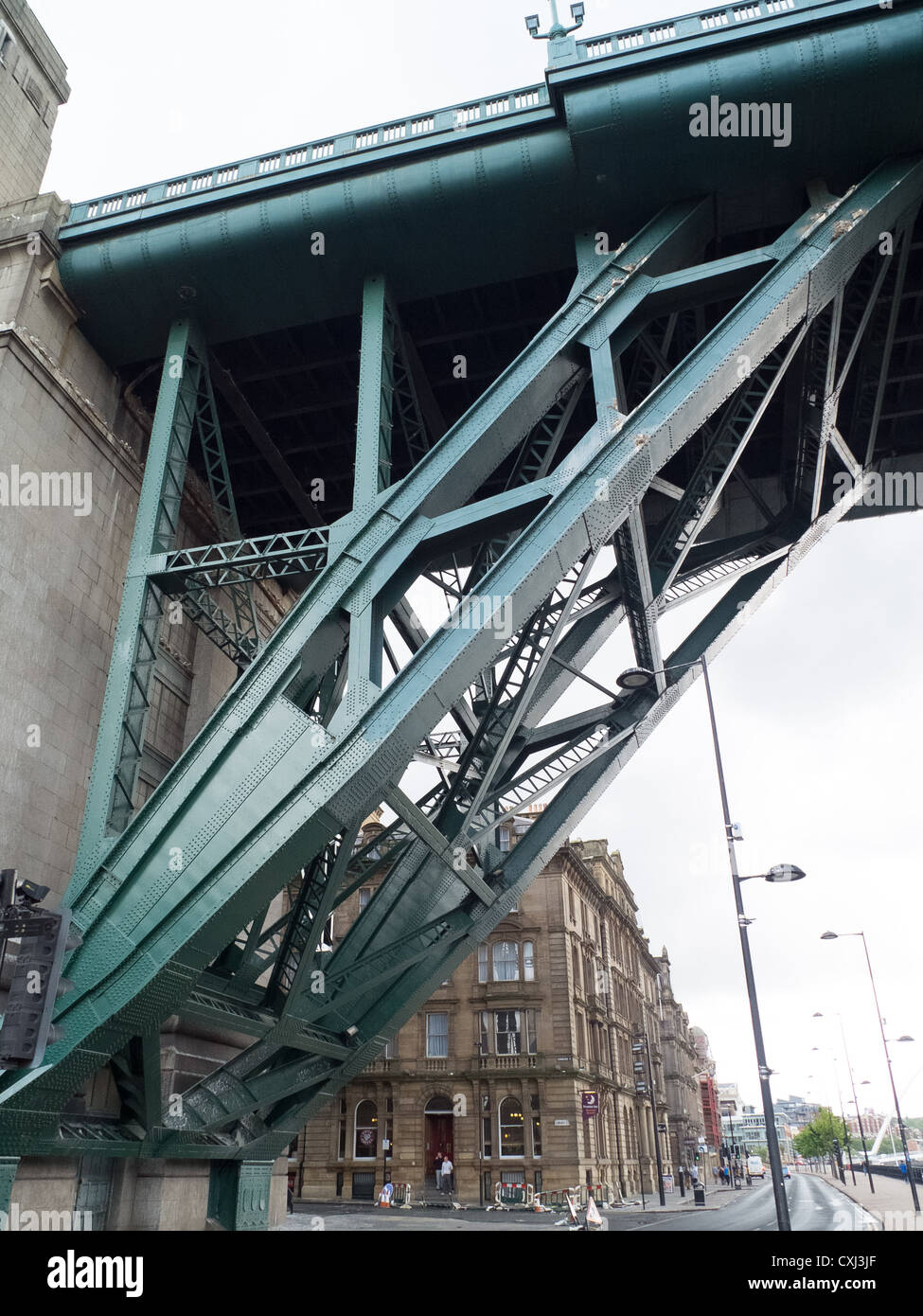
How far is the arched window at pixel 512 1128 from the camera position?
149 feet

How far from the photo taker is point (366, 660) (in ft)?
38.8

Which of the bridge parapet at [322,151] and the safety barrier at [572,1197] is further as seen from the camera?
the safety barrier at [572,1197]

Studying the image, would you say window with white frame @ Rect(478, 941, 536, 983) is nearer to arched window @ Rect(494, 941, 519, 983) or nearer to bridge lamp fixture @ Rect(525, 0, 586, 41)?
arched window @ Rect(494, 941, 519, 983)

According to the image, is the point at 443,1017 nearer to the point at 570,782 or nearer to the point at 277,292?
the point at 570,782

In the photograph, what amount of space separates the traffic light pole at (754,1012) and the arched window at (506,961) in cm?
3360

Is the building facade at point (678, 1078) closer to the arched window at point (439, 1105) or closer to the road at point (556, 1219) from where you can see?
the arched window at point (439, 1105)

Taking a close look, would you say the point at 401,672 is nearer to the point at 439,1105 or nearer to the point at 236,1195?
the point at 236,1195

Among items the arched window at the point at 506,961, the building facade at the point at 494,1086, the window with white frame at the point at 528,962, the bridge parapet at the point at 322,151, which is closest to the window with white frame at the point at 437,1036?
the building facade at the point at 494,1086

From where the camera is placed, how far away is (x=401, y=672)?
37.2 ft

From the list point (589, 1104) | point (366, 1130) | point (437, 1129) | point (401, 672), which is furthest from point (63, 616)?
point (366, 1130)

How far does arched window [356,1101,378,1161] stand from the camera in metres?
47.2

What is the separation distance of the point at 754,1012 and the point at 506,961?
36114 mm

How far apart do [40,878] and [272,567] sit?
5379 mm

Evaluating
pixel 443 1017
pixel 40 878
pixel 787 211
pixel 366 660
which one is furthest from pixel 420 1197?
pixel 787 211
